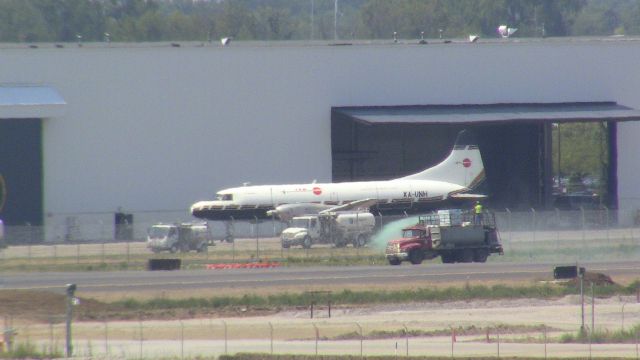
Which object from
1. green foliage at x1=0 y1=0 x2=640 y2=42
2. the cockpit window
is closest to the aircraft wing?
the cockpit window

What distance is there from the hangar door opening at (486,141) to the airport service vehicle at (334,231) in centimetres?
1307

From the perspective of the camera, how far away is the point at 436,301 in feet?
136

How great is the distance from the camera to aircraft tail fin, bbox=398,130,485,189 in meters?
78.3

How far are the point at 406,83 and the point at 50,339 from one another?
49.7 m

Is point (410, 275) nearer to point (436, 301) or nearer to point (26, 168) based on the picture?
point (436, 301)

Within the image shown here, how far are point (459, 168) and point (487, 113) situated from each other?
427cm

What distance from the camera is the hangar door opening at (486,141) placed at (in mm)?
78438

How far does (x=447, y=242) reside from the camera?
Result: 52.8 metres

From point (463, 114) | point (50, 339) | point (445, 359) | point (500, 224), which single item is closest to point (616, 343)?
point (445, 359)

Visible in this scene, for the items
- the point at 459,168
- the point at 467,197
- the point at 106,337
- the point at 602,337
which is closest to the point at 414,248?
the point at 602,337

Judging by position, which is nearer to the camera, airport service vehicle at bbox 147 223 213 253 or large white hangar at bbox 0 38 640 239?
airport service vehicle at bbox 147 223 213 253

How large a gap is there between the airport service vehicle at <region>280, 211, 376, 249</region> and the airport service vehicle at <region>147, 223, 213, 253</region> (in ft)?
14.6

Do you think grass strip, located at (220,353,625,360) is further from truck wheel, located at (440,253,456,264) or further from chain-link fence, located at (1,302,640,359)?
truck wheel, located at (440,253,456,264)

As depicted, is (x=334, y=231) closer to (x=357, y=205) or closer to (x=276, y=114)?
(x=357, y=205)
